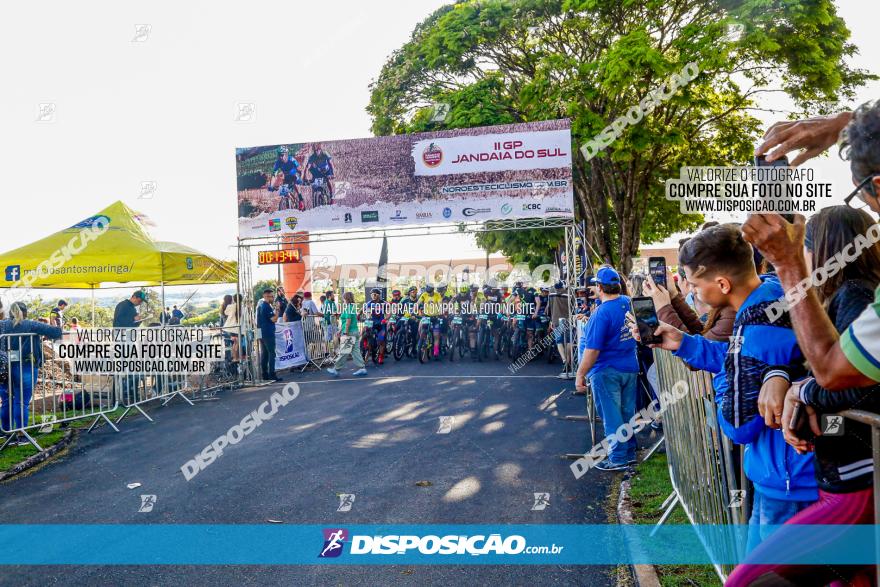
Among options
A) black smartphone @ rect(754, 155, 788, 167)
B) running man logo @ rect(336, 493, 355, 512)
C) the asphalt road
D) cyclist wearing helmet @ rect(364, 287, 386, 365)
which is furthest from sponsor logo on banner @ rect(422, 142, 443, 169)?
black smartphone @ rect(754, 155, 788, 167)

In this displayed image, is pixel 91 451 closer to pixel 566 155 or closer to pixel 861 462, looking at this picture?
pixel 861 462

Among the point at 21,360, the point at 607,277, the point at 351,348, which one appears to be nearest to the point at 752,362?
the point at 607,277

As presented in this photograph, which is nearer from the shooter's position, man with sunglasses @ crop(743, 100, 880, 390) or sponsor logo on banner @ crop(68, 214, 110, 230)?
man with sunglasses @ crop(743, 100, 880, 390)

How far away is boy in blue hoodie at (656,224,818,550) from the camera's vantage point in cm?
220

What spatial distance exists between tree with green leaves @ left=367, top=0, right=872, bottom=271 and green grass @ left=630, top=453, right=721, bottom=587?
11.2m

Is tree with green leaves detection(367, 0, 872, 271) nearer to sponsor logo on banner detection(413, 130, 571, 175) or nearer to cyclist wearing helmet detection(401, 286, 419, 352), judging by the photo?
sponsor logo on banner detection(413, 130, 571, 175)

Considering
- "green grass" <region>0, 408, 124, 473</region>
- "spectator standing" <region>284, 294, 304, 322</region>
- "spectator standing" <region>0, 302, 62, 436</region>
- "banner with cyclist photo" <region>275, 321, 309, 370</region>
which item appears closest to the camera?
"green grass" <region>0, 408, 124, 473</region>

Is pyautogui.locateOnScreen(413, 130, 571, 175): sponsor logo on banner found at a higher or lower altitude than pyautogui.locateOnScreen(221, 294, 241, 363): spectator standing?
higher

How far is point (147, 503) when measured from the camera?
5492 mm

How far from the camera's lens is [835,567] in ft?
5.91

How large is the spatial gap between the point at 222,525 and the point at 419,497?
1.63 meters

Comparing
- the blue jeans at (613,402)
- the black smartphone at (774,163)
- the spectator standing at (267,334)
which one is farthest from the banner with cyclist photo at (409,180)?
the black smartphone at (774,163)

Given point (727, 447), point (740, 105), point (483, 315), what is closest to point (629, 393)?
point (727, 447)

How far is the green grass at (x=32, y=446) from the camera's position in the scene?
7.13 metres
